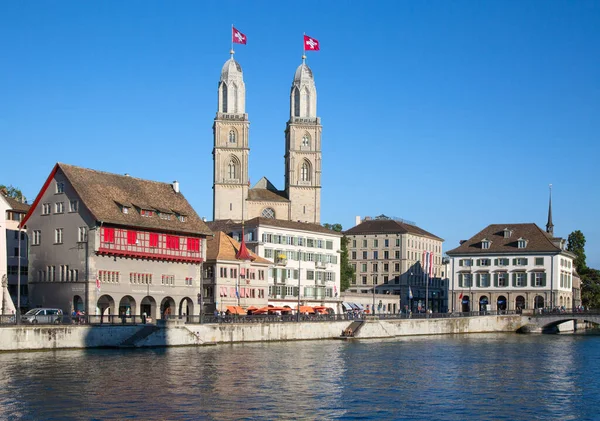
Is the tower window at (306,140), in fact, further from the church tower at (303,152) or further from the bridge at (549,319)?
the bridge at (549,319)

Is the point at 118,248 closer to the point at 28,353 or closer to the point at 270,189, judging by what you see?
the point at 28,353

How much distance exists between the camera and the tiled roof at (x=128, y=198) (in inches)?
3027

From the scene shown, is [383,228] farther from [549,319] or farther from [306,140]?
[549,319]

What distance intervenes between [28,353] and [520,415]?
33.3 metres

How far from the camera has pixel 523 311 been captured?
116 meters

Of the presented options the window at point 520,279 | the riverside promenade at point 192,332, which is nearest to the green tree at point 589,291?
the window at point 520,279

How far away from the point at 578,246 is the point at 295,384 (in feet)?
347

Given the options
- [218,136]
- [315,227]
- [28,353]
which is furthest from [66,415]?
[218,136]

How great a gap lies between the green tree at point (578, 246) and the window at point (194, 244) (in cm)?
7789

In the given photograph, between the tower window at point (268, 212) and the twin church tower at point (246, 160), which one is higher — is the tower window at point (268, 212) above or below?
below

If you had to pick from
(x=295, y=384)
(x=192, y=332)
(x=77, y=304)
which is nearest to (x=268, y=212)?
(x=77, y=304)

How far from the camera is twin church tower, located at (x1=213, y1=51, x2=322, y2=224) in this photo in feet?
459

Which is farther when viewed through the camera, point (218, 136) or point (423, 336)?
point (218, 136)

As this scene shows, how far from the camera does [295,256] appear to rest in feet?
375
